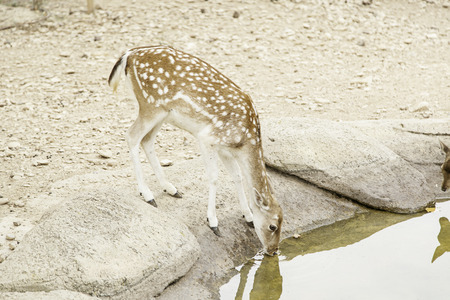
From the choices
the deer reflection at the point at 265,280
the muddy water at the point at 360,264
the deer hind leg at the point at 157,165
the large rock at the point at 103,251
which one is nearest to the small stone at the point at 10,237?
the large rock at the point at 103,251

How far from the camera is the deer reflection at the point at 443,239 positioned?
5.38m

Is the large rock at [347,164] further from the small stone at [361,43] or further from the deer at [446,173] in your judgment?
the small stone at [361,43]

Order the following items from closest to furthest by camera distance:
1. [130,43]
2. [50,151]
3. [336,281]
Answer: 1. [336,281]
2. [50,151]
3. [130,43]

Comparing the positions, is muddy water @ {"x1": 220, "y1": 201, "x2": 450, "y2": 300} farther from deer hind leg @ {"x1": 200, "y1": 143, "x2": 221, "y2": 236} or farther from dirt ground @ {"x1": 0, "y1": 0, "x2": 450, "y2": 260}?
dirt ground @ {"x1": 0, "y1": 0, "x2": 450, "y2": 260}

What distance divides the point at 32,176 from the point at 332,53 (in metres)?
5.60

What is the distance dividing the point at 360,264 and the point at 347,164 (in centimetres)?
112

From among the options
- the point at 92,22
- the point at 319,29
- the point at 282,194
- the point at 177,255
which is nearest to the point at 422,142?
the point at 282,194

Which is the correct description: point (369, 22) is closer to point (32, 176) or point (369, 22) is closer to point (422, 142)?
point (422, 142)

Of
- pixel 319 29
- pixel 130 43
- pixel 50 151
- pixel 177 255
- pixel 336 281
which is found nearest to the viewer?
pixel 177 255

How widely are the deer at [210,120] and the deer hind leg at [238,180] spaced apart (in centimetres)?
8

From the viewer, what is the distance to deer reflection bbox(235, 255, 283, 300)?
4.71m

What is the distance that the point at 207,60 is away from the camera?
952 centimetres

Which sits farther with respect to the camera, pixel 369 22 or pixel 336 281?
pixel 369 22

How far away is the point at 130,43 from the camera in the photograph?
980 cm
